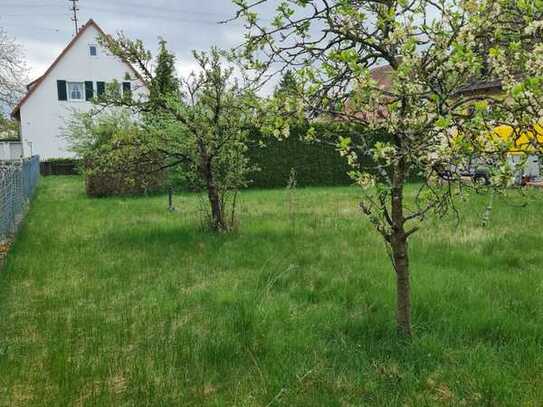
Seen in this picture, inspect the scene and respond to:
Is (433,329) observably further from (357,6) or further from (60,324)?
(60,324)

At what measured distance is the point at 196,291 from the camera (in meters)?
5.38

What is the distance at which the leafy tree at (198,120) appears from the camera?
7.98 metres

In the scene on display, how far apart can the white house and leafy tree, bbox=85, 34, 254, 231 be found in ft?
75.4

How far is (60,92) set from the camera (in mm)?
30203

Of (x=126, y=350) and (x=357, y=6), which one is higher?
(x=357, y=6)

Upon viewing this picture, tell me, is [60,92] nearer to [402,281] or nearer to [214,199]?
[214,199]

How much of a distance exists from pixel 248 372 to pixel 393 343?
1.23m

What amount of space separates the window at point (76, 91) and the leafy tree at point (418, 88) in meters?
29.8

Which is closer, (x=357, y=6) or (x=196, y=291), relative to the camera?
(x=357, y=6)

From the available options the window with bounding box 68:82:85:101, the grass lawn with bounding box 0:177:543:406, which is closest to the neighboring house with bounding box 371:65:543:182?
the grass lawn with bounding box 0:177:543:406

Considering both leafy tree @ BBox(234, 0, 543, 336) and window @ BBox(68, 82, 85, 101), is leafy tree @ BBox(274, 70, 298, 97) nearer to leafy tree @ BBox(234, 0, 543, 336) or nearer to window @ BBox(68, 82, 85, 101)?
leafy tree @ BBox(234, 0, 543, 336)

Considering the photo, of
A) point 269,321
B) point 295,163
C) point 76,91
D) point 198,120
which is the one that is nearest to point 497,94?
point 269,321

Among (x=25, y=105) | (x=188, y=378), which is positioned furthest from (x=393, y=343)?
(x=25, y=105)

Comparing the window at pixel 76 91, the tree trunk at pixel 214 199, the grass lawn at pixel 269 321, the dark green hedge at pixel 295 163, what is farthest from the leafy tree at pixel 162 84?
the window at pixel 76 91
